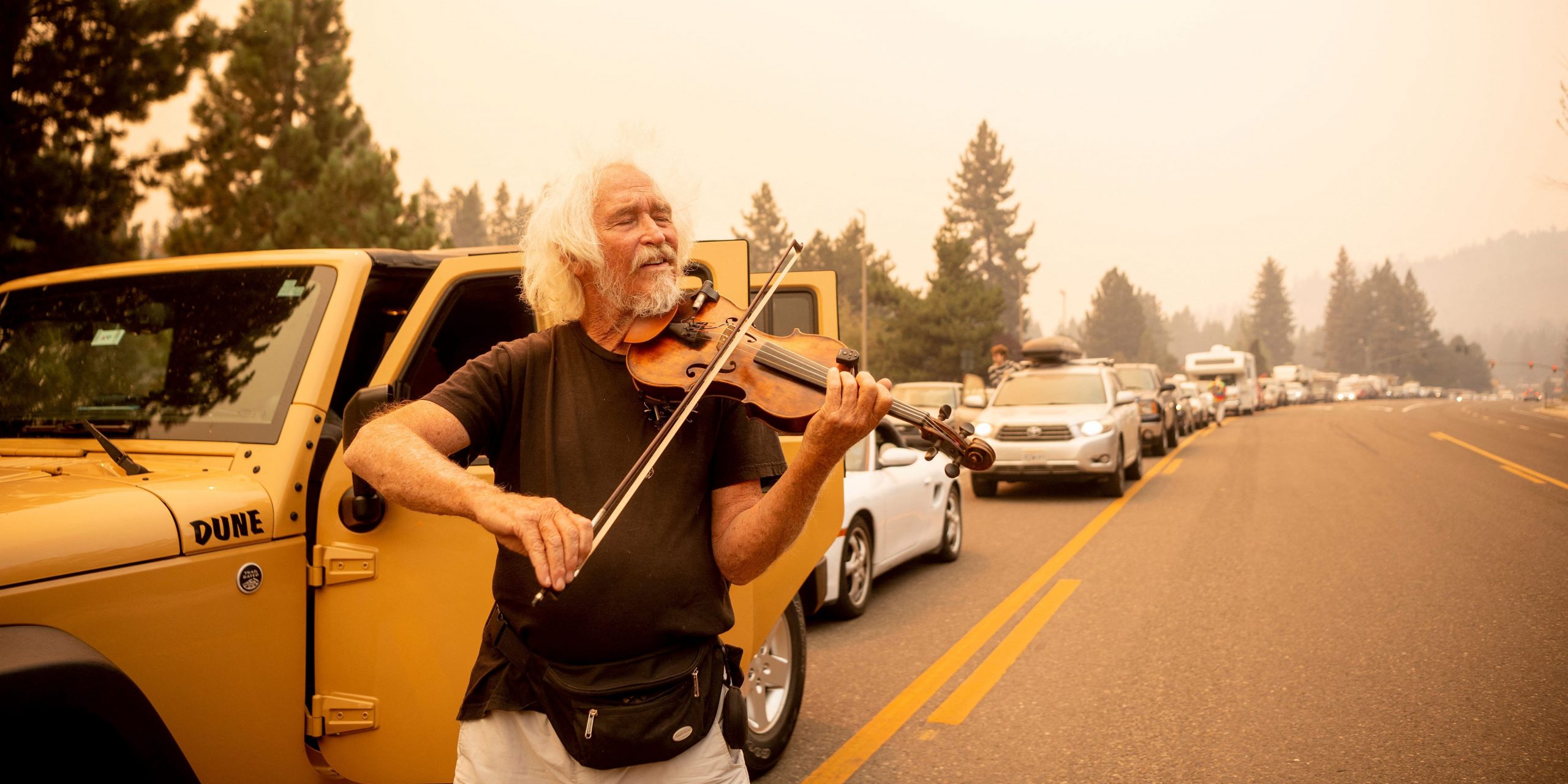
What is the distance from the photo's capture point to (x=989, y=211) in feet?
283

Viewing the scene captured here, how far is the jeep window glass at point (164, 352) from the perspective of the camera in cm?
312

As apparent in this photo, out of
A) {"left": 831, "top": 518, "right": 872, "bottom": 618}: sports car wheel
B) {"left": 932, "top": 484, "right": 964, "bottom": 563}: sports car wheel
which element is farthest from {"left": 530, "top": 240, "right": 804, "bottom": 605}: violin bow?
{"left": 932, "top": 484, "right": 964, "bottom": 563}: sports car wheel

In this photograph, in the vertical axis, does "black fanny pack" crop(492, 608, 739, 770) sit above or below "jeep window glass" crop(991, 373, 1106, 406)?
below

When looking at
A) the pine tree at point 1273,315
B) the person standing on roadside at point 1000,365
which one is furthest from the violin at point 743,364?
the pine tree at point 1273,315

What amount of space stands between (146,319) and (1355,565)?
8422 millimetres

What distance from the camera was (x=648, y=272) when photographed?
2.11 metres

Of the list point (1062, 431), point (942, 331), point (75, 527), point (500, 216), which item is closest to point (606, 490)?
point (75, 527)

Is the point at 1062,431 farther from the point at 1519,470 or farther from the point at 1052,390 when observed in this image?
the point at 1519,470

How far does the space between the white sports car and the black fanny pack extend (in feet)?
13.3

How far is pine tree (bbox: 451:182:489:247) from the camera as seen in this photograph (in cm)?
11406

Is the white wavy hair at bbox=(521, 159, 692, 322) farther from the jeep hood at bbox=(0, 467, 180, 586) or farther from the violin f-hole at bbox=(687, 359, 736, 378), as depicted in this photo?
the jeep hood at bbox=(0, 467, 180, 586)

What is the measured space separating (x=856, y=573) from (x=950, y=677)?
1411 mm

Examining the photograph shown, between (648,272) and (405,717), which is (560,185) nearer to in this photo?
(648,272)

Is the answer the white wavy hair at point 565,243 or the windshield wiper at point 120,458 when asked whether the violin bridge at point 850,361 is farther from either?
the windshield wiper at point 120,458
